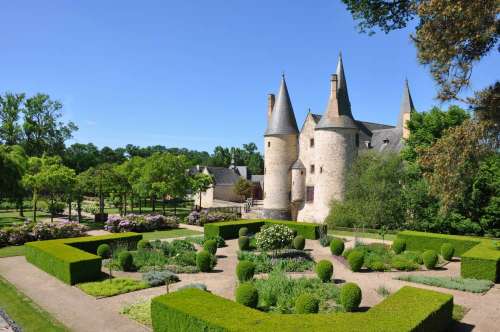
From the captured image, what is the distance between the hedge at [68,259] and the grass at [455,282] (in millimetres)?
12138

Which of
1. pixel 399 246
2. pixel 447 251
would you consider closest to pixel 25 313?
pixel 399 246

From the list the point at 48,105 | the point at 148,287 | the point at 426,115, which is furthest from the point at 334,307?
the point at 48,105

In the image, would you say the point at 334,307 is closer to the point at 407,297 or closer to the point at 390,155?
the point at 407,297

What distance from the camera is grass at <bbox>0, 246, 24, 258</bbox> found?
19.2 m

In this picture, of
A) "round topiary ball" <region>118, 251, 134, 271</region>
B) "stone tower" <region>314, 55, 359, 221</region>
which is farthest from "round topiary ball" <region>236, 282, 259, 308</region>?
"stone tower" <region>314, 55, 359, 221</region>

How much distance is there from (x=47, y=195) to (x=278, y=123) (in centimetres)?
2324

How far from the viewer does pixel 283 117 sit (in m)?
36.4

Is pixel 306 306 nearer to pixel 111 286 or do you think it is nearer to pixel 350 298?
pixel 350 298

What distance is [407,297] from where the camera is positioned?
9.83 meters

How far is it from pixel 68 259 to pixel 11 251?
800cm

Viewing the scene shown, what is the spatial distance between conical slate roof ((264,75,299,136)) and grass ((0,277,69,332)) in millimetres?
26687

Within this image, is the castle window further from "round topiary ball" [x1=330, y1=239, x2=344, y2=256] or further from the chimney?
"round topiary ball" [x1=330, y1=239, x2=344, y2=256]

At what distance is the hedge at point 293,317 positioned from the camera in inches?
305

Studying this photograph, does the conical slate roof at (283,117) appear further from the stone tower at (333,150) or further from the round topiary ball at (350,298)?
the round topiary ball at (350,298)
